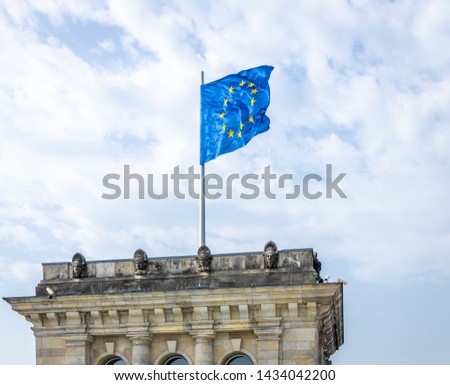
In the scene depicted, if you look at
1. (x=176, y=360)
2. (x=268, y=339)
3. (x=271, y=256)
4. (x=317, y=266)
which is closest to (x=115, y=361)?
(x=176, y=360)

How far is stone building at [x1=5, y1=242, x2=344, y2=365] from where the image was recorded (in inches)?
1866

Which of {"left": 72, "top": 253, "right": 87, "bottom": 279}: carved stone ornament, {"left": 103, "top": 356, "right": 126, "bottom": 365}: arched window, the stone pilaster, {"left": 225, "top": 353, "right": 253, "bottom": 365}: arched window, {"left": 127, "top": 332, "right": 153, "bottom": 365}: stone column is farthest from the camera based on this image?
{"left": 72, "top": 253, "right": 87, "bottom": 279}: carved stone ornament

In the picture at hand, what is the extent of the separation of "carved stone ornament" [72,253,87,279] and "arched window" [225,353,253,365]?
7.99 meters

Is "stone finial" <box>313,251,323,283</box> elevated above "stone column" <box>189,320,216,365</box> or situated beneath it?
elevated above

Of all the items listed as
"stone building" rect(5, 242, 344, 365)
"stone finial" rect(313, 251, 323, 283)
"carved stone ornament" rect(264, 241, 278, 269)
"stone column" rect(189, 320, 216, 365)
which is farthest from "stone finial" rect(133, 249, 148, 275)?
"stone finial" rect(313, 251, 323, 283)

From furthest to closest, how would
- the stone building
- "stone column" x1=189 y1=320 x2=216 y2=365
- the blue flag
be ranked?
the blue flag
"stone column" x1=189 y1=320 x2=216 y2=365
the stone building

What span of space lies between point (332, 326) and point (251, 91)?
→ 40.7ft

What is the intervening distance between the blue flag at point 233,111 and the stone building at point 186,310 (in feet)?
23.3

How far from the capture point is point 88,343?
49375 millimetres

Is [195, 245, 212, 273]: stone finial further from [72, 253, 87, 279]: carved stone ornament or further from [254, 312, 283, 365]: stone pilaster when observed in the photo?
[72, 253, 87, 279]: carved stone ornament

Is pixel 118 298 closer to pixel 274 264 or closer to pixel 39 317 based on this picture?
pixel 39 317

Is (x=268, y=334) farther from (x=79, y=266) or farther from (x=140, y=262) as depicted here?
(x=79, y=266)

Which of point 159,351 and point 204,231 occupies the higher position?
point 204,231

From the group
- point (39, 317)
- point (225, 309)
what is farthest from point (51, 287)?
point (225, 309)
